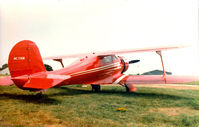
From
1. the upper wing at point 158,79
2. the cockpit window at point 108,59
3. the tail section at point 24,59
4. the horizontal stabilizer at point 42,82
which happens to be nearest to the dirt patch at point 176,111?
the upper wing at point 158,79

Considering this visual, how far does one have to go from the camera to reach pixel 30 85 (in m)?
5.77

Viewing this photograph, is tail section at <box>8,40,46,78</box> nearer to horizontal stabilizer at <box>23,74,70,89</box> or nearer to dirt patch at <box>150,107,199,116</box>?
horizontal stabilizer at <box>23,74,70,89</box>

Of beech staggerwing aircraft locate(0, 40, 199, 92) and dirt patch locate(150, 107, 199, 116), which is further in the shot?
beech staggerwing aircraft locate(0, 40, 199, 92)

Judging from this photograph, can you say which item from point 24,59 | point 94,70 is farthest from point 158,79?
point 24,59

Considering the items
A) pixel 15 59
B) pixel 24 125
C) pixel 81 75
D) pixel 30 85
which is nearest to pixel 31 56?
pixel 15 59

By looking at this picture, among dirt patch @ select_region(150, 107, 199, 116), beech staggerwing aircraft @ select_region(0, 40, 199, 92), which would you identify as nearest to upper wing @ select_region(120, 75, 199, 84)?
beech staggerwing aircraft @ select_region(0, 40, 199, 92)

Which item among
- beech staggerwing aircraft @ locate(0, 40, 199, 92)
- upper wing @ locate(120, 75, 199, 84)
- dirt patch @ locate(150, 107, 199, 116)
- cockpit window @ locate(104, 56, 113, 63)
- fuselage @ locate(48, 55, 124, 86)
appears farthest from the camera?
cockpit window @ locate(104, 56, 113, 63)

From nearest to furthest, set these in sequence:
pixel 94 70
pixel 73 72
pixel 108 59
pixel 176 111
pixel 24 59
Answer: pixel 176 111 → pixel 24 59 → pixel 73 72 → pixel 94 70 → pixel 108 59

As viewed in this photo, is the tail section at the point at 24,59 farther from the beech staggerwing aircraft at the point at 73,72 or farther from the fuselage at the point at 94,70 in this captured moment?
the fuselage at the point at 94,70

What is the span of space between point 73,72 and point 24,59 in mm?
2252

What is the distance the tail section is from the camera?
6.04 meters

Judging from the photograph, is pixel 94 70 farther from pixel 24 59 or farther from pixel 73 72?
pixel 24 59

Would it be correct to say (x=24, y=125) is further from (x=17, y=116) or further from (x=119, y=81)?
(x=119, y=81)

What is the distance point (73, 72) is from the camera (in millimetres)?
7820
